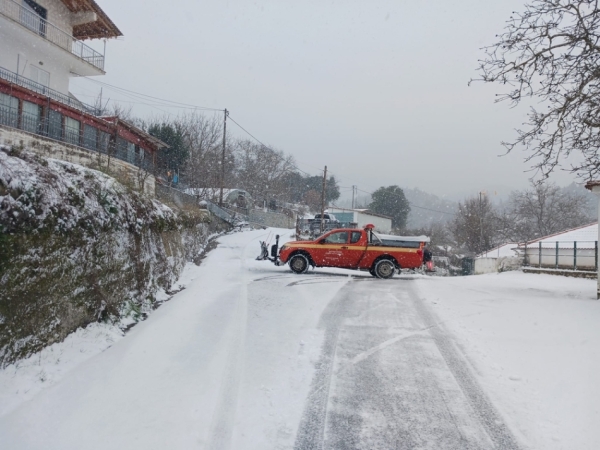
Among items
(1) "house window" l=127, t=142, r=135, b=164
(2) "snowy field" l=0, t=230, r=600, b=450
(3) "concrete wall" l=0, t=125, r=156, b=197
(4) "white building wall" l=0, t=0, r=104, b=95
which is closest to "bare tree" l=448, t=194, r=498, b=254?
(1) "house window" l=127, t=142, r=135, b=164

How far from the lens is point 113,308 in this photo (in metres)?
6.20

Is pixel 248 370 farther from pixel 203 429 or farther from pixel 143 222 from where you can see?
pixel 143 222

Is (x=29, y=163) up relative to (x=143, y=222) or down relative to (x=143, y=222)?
up

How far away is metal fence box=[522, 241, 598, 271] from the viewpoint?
19250 mm

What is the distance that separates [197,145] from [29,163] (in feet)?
151

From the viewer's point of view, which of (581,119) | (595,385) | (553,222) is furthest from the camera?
(553,222)

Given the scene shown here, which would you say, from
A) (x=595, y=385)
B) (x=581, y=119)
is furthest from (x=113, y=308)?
(x=581, y=119)

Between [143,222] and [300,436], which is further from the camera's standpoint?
[143,222]

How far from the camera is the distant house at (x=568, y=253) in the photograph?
1931 centimetres

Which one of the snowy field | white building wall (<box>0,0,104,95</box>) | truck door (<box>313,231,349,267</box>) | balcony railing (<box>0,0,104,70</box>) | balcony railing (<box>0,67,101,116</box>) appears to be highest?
balcony railing (<box>0,0,104,70</box>)

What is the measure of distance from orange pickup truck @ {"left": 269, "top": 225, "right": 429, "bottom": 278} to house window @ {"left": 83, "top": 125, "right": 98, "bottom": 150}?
15.2 m

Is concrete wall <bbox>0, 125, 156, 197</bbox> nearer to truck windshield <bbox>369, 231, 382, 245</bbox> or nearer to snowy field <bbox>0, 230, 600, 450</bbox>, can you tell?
truck windshield <bbox>369, 231, 382, 245</bbox>

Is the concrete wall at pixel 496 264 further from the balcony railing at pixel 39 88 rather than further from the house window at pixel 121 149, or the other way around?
the balcony railing at pixel 39 88

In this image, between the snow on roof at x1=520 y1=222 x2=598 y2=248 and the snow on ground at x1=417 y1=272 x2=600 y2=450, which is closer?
the snow on ground at x1=417 y1=272 x2=600 y2=450
